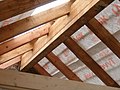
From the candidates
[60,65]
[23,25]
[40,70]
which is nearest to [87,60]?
[60,65]

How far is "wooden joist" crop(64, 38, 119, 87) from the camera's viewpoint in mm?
3064

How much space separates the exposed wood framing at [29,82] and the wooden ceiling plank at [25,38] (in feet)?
1.63

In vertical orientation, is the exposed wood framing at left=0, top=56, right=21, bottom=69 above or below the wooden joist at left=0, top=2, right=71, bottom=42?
below

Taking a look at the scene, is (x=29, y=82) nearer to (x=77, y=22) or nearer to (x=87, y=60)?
(x=77, y=22)

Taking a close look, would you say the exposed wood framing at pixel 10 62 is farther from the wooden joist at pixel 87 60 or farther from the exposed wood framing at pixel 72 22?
the wooden joist at pixel 87 60

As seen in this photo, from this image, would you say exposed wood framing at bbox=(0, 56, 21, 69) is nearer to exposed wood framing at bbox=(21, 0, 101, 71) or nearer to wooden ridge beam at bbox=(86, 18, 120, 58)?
exposed wood framing at bbox=(21, 0, 101, 71)

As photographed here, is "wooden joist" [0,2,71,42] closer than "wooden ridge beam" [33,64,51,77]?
Yes

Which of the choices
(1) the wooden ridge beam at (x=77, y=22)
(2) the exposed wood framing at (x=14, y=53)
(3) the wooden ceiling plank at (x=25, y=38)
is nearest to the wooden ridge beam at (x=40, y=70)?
(2) the exposed wood framing at (x=14, y=53)

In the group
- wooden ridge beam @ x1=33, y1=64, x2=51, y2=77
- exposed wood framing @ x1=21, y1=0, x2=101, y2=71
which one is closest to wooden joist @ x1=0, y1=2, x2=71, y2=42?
exposed wood framing @ x1=21, y1=0, x2=101, y2=71

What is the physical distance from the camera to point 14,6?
68.5 inches

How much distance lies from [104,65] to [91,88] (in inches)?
21.2

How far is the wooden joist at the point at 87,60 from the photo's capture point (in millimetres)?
3064

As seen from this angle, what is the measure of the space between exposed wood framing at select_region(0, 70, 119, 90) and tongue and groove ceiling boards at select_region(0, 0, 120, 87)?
1.10 ft

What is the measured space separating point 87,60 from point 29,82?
89 cm
